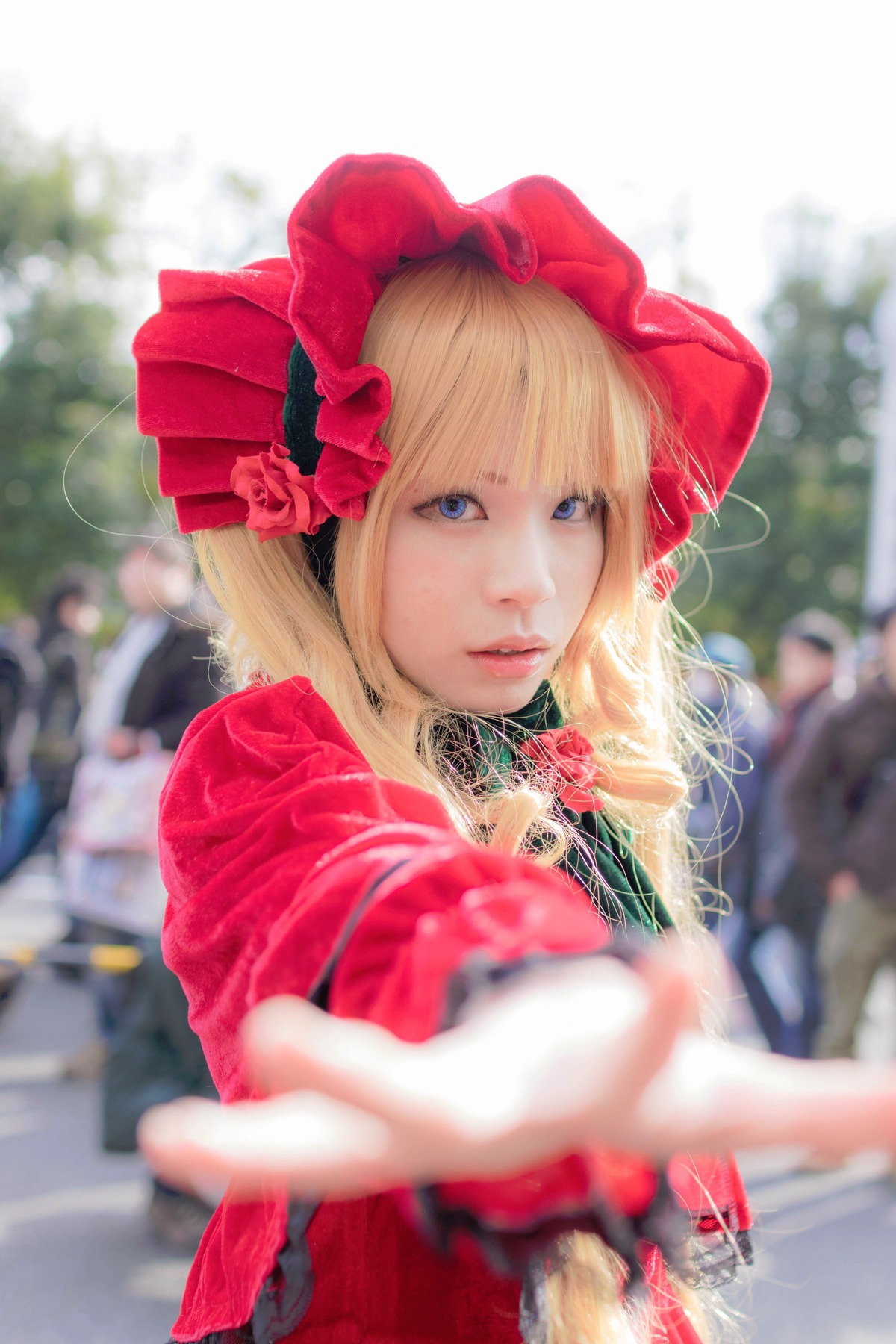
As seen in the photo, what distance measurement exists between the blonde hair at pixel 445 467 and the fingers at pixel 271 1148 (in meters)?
0.48

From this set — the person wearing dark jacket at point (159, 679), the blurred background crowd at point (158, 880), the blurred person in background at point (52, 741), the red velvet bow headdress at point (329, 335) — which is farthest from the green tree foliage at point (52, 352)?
the red velvet bow headdress at point (329, 335)

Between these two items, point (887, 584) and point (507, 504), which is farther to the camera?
point (887, 584)

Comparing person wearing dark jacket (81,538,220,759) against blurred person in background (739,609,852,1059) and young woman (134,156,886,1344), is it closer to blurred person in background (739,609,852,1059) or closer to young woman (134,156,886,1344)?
blurred person in background (739,609,852,1059)

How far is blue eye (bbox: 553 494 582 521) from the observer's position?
1.09m

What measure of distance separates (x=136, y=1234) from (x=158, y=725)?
1476mm

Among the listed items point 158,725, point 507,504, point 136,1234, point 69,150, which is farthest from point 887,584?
point 69,150

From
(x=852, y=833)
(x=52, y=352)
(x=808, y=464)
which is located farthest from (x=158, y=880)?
(x=808, y=464)

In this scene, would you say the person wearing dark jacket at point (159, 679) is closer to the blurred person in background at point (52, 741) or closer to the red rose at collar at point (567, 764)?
the blurred person in background at point (52, 741)

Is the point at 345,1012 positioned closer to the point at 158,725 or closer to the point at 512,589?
the point at 512,589

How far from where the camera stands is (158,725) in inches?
136

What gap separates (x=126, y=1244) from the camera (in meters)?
2.59

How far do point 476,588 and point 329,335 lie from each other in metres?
0.27

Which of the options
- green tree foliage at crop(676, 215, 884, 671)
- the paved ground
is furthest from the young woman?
green tree foliage at crop(676, 215, 884, 671)

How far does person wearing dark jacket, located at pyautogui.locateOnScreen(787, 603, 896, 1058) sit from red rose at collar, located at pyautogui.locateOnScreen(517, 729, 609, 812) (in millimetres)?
2485
